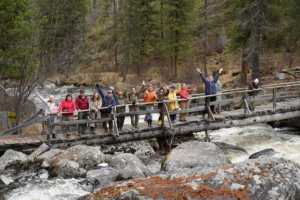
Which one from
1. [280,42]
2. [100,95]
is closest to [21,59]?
[100,95]

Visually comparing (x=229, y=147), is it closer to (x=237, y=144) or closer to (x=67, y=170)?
(x=237, y=144)

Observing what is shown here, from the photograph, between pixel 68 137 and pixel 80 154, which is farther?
pixel 68 137

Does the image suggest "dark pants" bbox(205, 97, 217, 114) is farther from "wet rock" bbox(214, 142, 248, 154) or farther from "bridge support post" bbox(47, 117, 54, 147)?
"bridge support post" bbox(47, 117, 54, 147)

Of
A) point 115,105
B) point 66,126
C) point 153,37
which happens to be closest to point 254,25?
point 115,105

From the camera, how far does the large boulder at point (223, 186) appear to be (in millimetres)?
6938

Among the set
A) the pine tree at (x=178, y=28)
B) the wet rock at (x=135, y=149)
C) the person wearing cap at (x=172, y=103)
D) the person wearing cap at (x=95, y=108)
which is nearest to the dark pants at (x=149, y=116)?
the person wearing cap at (x=172, y=103)

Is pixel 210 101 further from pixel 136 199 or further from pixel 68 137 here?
pixel 136 199

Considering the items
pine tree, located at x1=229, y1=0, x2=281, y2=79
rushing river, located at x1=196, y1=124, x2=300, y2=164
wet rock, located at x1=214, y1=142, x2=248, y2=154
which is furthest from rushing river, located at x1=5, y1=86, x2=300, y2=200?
pine tree, located at x1=229, y1=0, x2=281, y2=79

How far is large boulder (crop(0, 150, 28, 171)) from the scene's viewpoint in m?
14.0

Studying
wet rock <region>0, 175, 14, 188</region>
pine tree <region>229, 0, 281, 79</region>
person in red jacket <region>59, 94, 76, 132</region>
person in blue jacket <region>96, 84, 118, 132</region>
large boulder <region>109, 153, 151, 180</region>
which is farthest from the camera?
pine tree <region>229, 0, 281, 79</region>

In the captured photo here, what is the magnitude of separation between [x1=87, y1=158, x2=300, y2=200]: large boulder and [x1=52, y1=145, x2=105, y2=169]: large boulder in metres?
6.35

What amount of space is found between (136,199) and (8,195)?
6.08 metres

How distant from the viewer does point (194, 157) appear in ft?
41.1

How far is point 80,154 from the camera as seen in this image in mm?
13664
